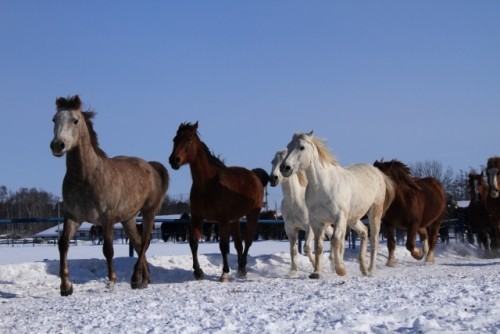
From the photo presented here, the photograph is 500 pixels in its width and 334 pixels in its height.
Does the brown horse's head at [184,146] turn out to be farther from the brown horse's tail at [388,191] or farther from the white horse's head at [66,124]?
the brown horse's tail at [388,191]

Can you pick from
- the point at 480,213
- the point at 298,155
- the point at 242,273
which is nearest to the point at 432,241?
the point at 480,213

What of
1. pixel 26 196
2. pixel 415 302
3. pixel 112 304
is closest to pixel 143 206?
pixel 112 304

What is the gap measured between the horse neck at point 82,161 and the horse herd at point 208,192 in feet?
0.04

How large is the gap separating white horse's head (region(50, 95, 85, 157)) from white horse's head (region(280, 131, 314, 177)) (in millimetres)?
3073

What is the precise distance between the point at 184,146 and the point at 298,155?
1.95 m

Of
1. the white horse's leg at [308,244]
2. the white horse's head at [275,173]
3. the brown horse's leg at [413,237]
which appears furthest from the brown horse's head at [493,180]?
the white horse's head at [275,173]

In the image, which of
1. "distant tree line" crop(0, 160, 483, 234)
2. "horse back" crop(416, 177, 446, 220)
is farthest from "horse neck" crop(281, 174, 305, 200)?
"distant tree line" crop(0, 160, 483, 234)

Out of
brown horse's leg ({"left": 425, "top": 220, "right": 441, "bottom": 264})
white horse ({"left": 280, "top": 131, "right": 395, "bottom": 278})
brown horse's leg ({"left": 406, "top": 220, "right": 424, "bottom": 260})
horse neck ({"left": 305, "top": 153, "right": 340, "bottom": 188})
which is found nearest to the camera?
white horse ({"left": 280, "top": 131, "right": 395, "bottom": 278})

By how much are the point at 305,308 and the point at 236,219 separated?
20.0ft

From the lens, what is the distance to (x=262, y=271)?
12539 mm

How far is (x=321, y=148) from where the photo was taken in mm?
10656

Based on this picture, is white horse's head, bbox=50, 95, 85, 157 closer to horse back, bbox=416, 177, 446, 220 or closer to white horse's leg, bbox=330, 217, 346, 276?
white horse's leg, bbox=330, 217, 346, 276

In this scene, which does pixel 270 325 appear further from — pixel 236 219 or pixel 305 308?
pixel 236 219

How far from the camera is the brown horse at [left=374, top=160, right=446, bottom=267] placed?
1423 cm
